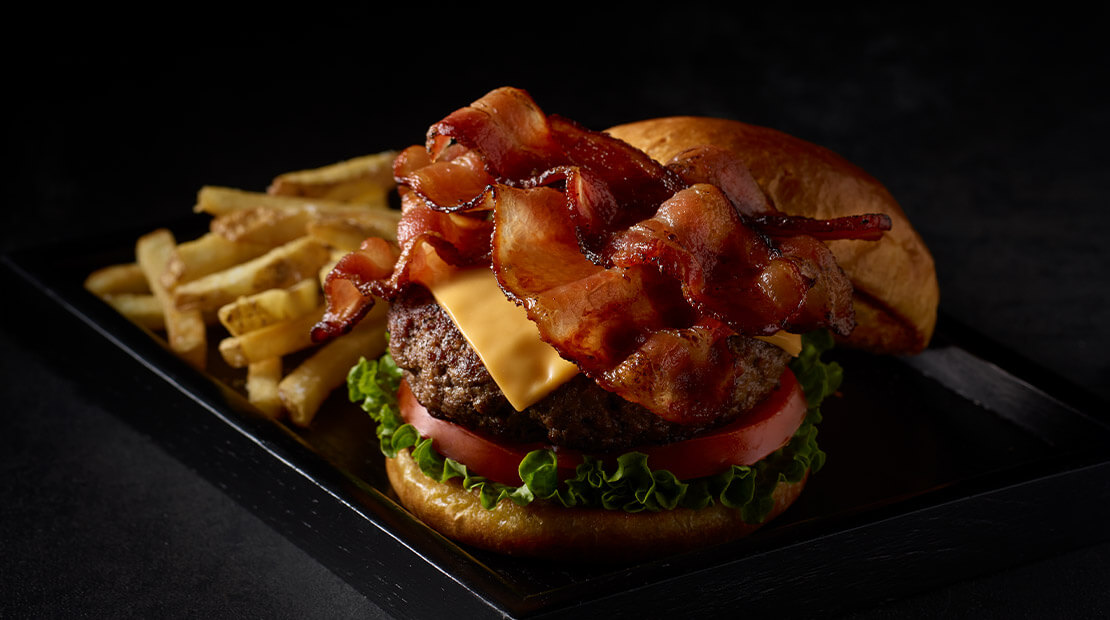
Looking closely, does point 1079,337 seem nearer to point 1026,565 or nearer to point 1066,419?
point 1066,419

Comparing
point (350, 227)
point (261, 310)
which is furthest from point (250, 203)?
point (261, 310)

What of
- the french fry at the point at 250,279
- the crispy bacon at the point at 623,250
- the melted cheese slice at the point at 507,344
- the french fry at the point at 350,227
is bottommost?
the french fry at the point at 250,279

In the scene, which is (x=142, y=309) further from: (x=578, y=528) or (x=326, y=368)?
(x=578, y=528)

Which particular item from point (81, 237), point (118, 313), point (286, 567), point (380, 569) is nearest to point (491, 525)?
point (380, 569)

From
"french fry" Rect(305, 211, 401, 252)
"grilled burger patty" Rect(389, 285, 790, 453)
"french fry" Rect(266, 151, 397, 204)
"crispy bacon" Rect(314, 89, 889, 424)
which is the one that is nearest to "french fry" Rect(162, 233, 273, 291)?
"french fry" Rect(305, 211, 401, 252)

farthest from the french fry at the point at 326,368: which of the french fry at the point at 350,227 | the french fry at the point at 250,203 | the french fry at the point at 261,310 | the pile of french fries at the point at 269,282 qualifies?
the french fry at the point at 250,203

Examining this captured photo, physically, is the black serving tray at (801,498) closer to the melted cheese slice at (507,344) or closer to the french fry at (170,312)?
the french fry at (170,312)
